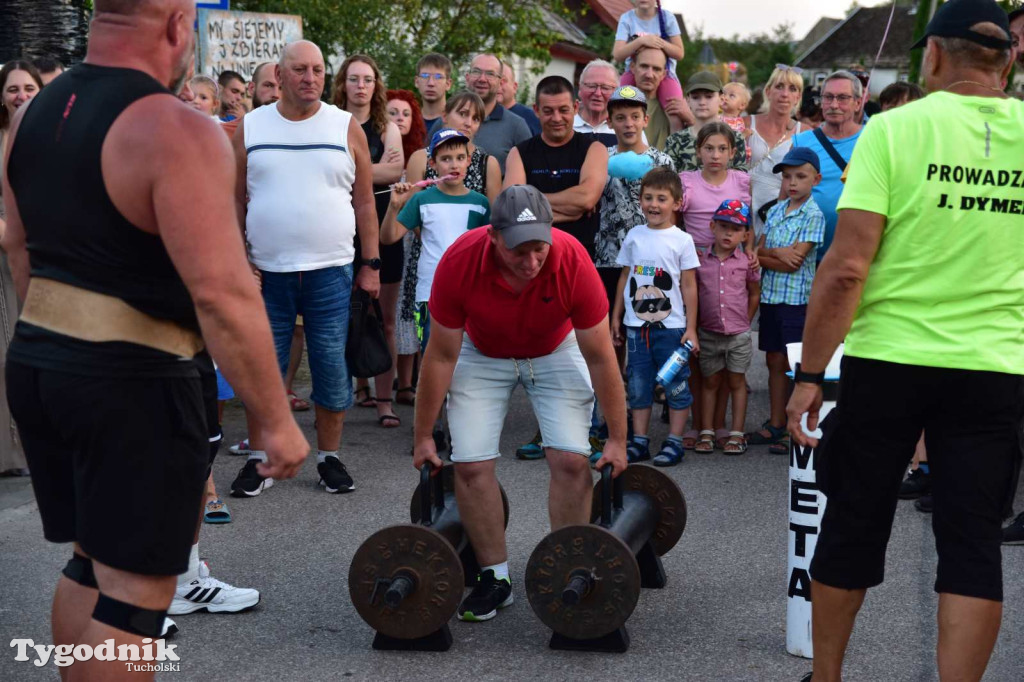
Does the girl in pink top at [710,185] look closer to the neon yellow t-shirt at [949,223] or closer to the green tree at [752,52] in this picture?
the neon yellow t-shirt at [949,223]

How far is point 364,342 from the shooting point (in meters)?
6.67

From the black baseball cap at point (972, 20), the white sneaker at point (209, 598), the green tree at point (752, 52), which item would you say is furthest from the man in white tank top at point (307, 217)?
the green tree at point (752, 52)

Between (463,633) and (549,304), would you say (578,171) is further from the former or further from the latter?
(463,633)

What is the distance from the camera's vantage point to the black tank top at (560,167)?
22.9 feet

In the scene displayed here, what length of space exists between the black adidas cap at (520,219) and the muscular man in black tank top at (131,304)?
4.76 feet

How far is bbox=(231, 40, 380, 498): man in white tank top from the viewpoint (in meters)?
6.03

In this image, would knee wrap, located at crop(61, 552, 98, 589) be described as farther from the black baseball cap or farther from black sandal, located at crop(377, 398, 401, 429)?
black sandal, located at crop(377, 398, 401, 429)

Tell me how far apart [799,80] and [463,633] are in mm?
5391

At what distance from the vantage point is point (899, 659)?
4.13 meters

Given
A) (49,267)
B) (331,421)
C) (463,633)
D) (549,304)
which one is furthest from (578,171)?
(49,267)

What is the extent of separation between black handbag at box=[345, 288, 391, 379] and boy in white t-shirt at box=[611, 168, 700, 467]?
4.71 feet

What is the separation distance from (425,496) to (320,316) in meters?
1.93

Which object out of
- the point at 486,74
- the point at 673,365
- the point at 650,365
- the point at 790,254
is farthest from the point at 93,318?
the point at 486,74

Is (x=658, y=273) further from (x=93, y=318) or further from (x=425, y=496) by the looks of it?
(x=93, y=318)
